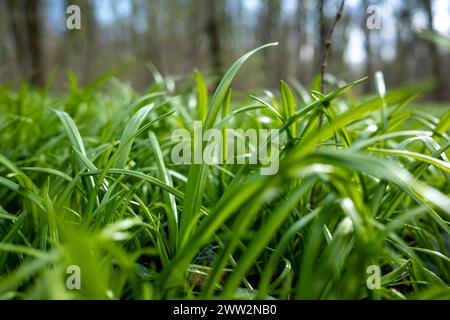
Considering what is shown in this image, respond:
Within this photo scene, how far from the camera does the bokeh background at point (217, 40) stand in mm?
9680

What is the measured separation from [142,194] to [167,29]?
768 inches

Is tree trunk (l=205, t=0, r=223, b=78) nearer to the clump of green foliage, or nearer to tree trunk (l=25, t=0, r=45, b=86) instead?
tree trunk (l=25, t=0, r=45, b=86)

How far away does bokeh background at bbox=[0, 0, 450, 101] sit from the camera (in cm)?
968

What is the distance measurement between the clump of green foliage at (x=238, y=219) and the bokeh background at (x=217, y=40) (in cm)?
517

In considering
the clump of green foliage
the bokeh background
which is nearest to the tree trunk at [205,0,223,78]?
the bokeh background

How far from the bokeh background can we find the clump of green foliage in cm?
517

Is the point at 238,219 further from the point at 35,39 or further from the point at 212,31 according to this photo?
the point at 212,31

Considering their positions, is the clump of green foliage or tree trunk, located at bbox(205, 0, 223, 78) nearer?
the clump of green foliage

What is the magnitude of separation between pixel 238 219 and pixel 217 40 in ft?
17.7

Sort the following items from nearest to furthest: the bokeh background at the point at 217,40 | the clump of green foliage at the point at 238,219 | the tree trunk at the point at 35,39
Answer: the clump of green foliage at the point at 238,219 → the tree trunk at the point at 35,39 → the bokeh background at the point at 217,40

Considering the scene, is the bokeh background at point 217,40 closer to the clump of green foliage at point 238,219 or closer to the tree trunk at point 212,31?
the tree trunk at point 212,31

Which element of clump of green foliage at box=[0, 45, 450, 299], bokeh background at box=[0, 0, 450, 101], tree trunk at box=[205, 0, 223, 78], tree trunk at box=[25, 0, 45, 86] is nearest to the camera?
clump of green foliage at box=[0, 45, 450, 299]

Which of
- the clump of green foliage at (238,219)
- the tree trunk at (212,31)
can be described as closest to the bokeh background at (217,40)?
the tree trunk at (212,31)
